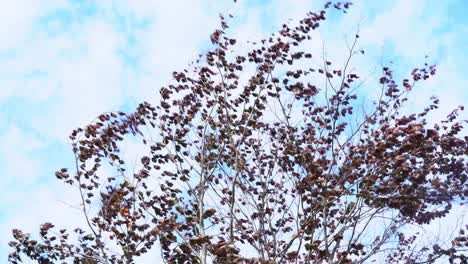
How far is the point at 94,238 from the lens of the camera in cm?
903

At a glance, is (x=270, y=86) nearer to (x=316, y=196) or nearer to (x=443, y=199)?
(x=316, y=196)

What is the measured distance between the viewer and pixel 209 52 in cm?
988

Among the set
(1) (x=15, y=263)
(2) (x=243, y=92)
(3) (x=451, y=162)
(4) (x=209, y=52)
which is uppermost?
(4) (x=209, y=52)

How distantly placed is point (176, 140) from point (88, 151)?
1602 millimetres

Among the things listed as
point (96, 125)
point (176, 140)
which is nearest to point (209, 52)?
point (176, 140)

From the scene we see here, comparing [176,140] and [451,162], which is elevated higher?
[176,140]

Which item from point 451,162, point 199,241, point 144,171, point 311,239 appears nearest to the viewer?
point 199,241

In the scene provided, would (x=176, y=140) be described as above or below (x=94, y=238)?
above

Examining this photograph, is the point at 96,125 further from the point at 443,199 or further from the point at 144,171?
the point at 443,199

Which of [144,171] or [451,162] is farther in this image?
[144,171]

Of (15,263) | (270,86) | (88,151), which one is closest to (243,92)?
(270,86)

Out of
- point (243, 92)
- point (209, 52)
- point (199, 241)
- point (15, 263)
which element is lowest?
point (199, 241)

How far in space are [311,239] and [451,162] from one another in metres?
2.81

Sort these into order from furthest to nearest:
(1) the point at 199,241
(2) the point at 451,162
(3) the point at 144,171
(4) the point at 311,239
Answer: (3) the point at 144,171 → (2) the point at 451,162 → (4) the point at 311,239 → (1) the point at 199,241
